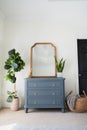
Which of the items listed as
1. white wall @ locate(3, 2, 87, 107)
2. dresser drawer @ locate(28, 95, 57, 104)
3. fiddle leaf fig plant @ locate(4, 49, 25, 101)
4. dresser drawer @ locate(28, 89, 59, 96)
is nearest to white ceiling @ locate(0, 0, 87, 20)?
white wall @ locate(3, 2, 87, 107)

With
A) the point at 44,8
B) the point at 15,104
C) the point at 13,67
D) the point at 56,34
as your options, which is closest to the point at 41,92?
the point at 15,104

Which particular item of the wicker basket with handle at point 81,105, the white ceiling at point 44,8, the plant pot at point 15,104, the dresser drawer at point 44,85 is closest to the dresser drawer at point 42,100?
the dresser drawer at point 44,85

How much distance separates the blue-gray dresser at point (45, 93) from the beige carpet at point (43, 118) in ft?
0.64

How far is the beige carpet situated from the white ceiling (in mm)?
2714

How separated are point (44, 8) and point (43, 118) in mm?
3082

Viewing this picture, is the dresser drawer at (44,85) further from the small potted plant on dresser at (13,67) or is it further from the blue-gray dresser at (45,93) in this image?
the small potted plant on dresser at (13,67)

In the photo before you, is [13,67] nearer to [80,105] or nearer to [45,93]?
[45,93]

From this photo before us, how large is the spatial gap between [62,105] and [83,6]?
9.56ft

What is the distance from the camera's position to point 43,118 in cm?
338

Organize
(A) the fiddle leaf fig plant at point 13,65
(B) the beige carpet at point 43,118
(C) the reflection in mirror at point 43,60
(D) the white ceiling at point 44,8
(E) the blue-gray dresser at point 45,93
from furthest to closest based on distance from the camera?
(D) the white ceiling at point 44,8
(C) the reflection in mirror at point 43,60
(A) the fiddle leaf fig plant at point 13,65
(E) the blue-gray dresser at point 45,93
(B) the beige carpet at point 43,118

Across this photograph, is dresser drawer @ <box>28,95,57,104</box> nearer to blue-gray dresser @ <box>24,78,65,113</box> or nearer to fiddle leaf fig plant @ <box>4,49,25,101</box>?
blue-gray dresser @ <box>24,78,65,113</box>

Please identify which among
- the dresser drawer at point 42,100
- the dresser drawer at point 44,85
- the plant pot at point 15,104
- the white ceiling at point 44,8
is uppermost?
the white ceiling at point 44,8

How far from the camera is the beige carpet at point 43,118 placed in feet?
10.0

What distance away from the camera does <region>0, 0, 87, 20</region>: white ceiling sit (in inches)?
175
